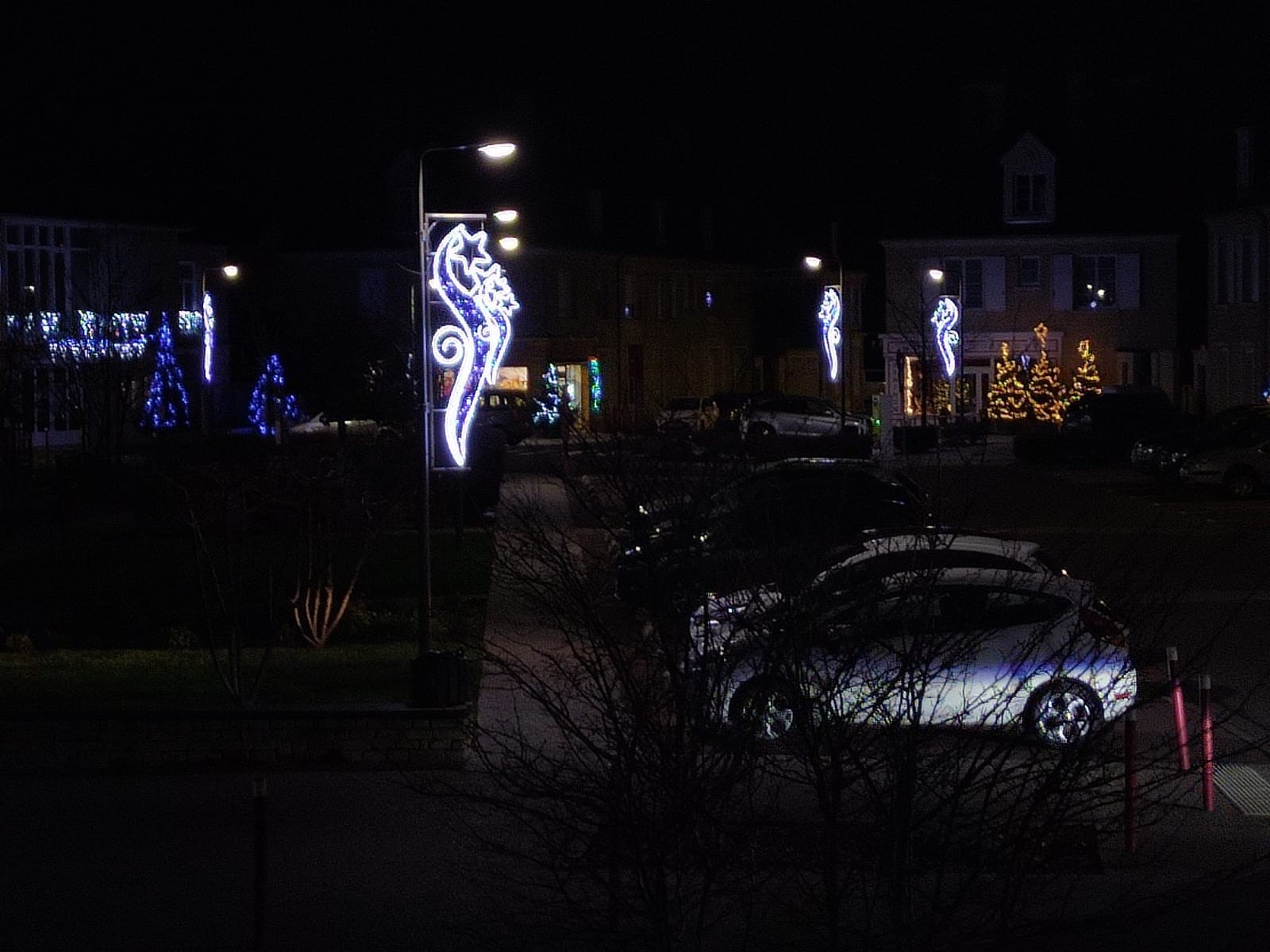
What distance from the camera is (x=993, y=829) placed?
6.66 metres

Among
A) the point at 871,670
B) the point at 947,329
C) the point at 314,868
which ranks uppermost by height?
the point at 947,329

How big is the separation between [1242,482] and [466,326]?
18093mm

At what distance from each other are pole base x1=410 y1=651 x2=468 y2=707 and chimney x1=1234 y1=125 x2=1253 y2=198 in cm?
4233

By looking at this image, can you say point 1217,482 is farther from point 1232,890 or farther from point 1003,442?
point 1232,890

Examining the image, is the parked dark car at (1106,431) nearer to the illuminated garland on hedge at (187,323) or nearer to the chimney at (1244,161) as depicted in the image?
the chimney at (1244,161)

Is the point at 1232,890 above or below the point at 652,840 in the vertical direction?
below

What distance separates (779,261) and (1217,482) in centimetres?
4417

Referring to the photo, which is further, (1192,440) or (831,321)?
(831,321)

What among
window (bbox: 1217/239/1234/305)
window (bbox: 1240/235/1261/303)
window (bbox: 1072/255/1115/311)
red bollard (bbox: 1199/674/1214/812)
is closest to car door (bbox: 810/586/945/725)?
red bollard (bbox: 1199/674/1214/812)

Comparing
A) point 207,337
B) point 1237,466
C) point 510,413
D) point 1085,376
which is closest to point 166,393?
point 207,337

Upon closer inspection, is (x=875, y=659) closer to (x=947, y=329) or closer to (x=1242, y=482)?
(x=1242, y=482)

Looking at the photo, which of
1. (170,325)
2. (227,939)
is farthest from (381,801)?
(170,325)

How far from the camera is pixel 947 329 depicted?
47.6 m

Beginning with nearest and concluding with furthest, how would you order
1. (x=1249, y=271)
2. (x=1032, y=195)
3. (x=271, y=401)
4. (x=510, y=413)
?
(x=271, y=401) → (x=1249, y=271) → (x=510, y=413) → (x=1032, y=195)
